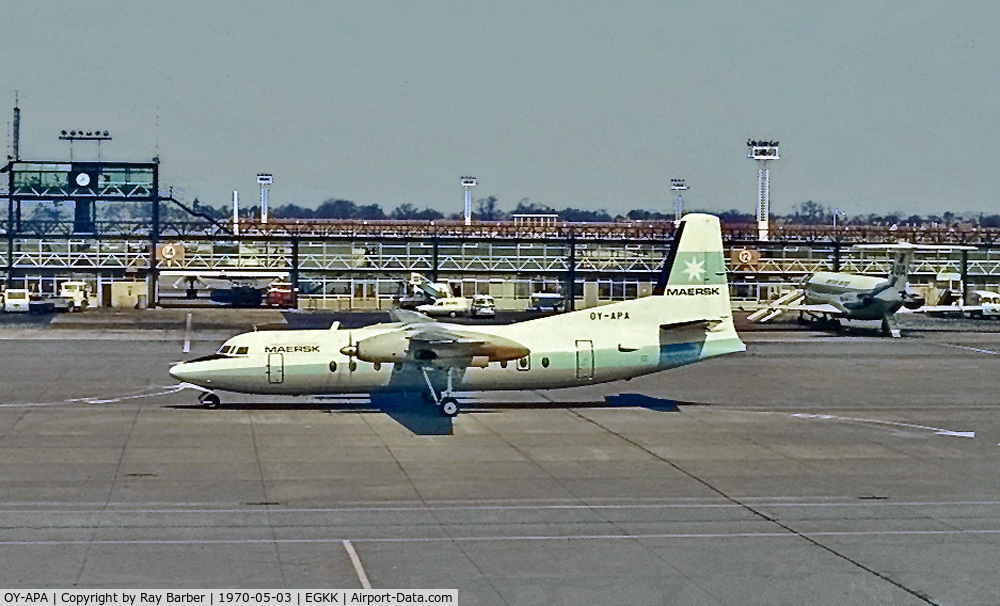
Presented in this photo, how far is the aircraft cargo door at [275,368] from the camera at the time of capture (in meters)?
40.6

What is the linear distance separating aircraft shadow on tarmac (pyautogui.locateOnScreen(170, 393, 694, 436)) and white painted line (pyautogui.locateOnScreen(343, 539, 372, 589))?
16.0m

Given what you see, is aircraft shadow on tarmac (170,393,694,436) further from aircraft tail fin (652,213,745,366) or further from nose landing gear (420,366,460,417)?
aircraft tail fin (652,213,745,366)

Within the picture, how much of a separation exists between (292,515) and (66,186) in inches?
3723

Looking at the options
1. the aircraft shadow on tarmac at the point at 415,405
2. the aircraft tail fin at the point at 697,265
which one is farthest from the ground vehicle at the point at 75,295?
the aircraft tail fin at the point at 697,265

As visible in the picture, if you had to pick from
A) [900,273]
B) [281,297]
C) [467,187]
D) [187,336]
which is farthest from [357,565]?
[467,187]

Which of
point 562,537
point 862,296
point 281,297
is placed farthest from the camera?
point 281,297

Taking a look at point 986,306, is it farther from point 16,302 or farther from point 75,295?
point 16,302

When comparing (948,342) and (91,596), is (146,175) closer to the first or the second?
(948,342)

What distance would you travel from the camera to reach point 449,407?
131ft

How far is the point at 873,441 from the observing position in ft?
120

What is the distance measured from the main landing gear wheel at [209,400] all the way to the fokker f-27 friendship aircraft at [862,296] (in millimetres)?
45700

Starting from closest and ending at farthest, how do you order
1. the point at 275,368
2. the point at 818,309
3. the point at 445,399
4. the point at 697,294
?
the point at 445,399 → the point at 275,368 → the point at 697,294 → the point at 818,309

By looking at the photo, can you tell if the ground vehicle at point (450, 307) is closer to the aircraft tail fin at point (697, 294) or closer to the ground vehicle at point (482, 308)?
the ground vehicle at point (482, 308)

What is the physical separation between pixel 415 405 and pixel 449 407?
3.04 meters
